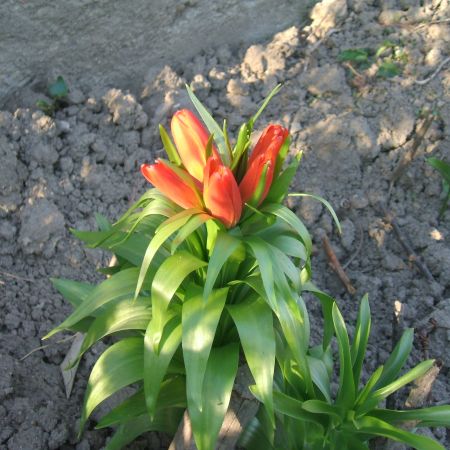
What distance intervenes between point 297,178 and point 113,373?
1705 millimetres

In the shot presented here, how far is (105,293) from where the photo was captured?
1.95m

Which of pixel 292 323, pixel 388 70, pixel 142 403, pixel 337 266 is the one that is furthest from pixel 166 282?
pixel 388 70

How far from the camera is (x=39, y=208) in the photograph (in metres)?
2.95

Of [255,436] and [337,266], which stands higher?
[255,436]

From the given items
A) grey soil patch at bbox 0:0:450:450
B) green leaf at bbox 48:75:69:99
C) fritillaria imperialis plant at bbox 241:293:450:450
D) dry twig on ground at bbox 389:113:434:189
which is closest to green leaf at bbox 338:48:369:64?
grey soil patch at bbox 0:0:450:450

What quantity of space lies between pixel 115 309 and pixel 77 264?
92 cm

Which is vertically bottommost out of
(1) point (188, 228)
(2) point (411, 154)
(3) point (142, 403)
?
(2) point (411, 154)

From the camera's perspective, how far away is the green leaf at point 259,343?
1788 millimetres

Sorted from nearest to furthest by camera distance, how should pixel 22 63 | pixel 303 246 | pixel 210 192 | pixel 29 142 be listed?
pixel 210 192
pixel 303 246
pixel 29 142
pixel 22 63

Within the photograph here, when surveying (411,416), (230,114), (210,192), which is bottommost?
(411,416)

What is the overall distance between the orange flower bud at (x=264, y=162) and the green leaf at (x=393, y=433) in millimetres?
841

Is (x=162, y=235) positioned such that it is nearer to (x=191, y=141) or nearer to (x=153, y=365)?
(x=191, y=141)

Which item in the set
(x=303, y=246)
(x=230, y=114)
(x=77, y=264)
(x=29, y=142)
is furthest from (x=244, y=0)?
(x=303, y=246)

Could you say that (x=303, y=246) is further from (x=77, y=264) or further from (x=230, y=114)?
(x=230, y=114)
